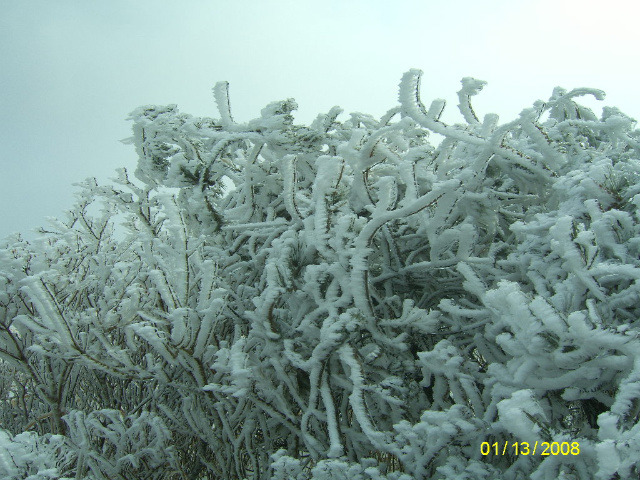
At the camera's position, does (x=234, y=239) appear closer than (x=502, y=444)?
No

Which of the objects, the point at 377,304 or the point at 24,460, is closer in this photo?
the point at 24,460

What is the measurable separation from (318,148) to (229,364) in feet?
3.44

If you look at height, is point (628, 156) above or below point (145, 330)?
above

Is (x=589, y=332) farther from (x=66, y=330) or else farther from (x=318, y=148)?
(x=66, y=330)

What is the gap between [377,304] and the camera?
1.73 meters

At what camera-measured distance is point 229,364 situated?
1394mm

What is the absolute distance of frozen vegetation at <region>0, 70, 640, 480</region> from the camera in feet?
3.64

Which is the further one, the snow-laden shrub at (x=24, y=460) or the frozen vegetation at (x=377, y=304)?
the snow-laden shrub at (x=24, y=460)

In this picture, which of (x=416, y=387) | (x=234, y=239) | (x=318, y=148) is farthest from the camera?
(x=234, y=239)

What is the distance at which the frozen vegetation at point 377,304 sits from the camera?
111 cm

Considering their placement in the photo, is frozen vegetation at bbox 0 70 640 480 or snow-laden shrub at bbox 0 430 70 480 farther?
snow-laden shrub at bbox 0 430 70 480

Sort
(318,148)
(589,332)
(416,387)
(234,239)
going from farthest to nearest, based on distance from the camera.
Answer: (234,239)
(318,148)
(416,387)
(589,332)

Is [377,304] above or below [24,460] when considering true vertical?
above

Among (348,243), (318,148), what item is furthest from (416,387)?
(318,148)
